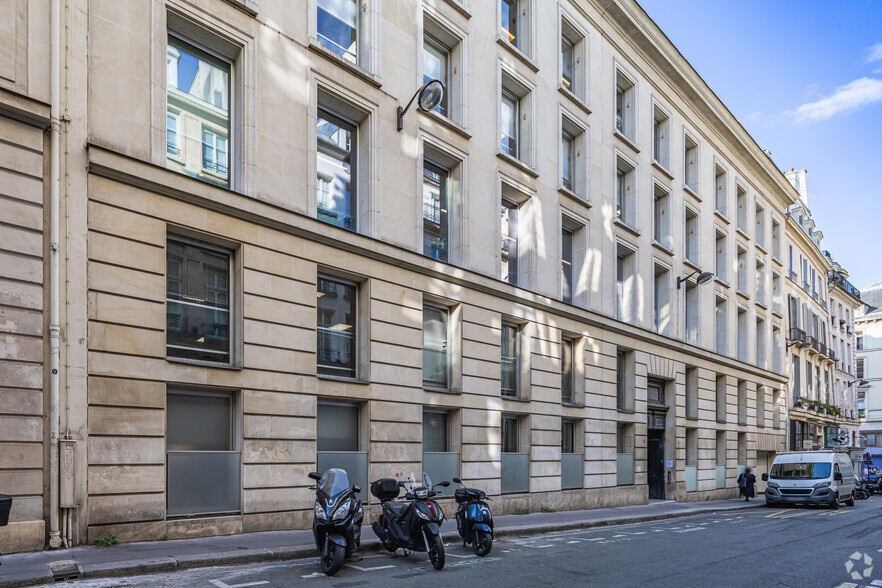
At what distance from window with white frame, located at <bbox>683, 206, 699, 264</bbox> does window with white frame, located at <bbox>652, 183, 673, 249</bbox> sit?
2.53 m

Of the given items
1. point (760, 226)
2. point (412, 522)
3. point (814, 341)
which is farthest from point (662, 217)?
point (814, 341)

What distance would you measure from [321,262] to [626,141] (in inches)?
614

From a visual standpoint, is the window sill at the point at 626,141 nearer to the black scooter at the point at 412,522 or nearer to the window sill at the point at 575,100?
the window sill at the point at 575,100

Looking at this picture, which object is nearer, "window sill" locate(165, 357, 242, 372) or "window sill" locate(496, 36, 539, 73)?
"window sill" locate(165, 357, 242, 372)

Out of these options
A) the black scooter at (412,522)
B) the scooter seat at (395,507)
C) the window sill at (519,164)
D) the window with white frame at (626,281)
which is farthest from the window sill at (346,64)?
the window with white frame at (626,281)

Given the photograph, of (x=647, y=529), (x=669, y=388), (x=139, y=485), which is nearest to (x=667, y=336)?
(x=669, y=388)

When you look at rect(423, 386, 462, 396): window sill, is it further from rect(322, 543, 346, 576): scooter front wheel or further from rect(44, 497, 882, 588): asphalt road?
rect(322, 543, 346, 576): scooter front wheel

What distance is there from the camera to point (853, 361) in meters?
64.8

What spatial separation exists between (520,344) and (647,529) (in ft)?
19.3

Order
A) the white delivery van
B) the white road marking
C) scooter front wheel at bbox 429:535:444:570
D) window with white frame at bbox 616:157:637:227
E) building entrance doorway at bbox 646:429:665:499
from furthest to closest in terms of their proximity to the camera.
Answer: building entrance doorway at bbox 646:429:665:499 < window with white frame at bbox 616:157:637:227 < the white delivery van < scooter front wheel at bbox 429:535:444:570 < the white road marking

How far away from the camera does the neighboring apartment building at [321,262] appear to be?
10.5 m

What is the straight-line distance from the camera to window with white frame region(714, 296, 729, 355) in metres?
34.2

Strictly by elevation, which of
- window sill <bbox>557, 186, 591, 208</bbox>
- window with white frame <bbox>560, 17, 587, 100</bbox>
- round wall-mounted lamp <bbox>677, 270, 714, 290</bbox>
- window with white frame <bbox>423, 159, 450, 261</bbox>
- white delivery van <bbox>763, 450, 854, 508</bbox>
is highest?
window with white frame <bbox>560, 17, 587, 100</bbox>

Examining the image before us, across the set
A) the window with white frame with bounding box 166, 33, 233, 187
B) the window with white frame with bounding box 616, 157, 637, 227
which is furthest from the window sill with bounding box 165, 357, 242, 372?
the window with white frame with bounding box 616, 157, 637, 227
